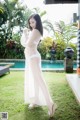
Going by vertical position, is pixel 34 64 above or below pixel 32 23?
below

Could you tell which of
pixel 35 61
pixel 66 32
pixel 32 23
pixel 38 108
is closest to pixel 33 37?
pixel 32 23

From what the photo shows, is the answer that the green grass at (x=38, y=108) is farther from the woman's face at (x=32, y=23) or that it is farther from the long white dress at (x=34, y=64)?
the woman's face at (x=32, y=23)

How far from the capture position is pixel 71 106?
2986 millimetres

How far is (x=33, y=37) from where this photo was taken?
267 cm

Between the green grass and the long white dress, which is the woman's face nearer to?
the long white dress

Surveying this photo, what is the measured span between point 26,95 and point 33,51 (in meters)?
0.56

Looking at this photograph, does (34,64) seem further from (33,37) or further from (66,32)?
(66,32)

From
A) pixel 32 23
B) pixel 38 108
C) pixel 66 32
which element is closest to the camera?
pixel 32 23

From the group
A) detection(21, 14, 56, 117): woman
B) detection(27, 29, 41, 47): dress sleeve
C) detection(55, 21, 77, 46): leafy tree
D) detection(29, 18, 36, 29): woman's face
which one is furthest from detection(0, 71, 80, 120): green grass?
detection(55, 21, 77, 46): leafy tree

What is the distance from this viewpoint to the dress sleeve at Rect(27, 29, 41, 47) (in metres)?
2.66

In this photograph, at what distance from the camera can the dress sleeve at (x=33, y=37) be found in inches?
105

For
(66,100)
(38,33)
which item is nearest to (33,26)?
(38,33)

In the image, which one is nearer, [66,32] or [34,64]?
[34,64]

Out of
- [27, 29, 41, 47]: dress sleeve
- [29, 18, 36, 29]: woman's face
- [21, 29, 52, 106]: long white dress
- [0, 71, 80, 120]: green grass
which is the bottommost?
[0, 71, 80, 120]: green grass
